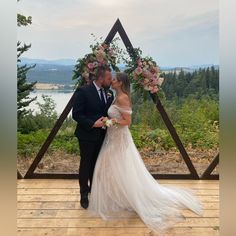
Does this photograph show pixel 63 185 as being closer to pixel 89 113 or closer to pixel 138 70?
pixel 89 113

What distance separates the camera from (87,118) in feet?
11.4

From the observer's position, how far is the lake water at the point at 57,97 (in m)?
4.54

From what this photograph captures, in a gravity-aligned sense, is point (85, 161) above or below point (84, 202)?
above

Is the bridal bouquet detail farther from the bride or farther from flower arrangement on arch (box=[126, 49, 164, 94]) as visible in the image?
flower arrangement on arch (box=[126, 49, 164, 94])

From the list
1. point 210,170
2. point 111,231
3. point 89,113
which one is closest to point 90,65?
point 89,113

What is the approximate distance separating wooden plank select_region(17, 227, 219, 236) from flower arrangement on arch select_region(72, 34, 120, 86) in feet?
4.74

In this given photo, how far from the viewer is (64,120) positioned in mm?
4543

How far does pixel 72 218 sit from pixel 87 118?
32.9 inches

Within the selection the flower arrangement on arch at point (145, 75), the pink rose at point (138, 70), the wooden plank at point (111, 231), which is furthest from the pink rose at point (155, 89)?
the wooden plank at point (111, 231)

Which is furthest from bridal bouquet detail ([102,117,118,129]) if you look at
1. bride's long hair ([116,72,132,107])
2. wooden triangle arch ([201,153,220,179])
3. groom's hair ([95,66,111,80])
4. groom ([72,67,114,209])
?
wooden triangle arch ([201,153,220,179])

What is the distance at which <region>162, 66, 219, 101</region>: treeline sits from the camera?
15.6 feet

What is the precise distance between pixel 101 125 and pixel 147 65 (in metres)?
0.94
